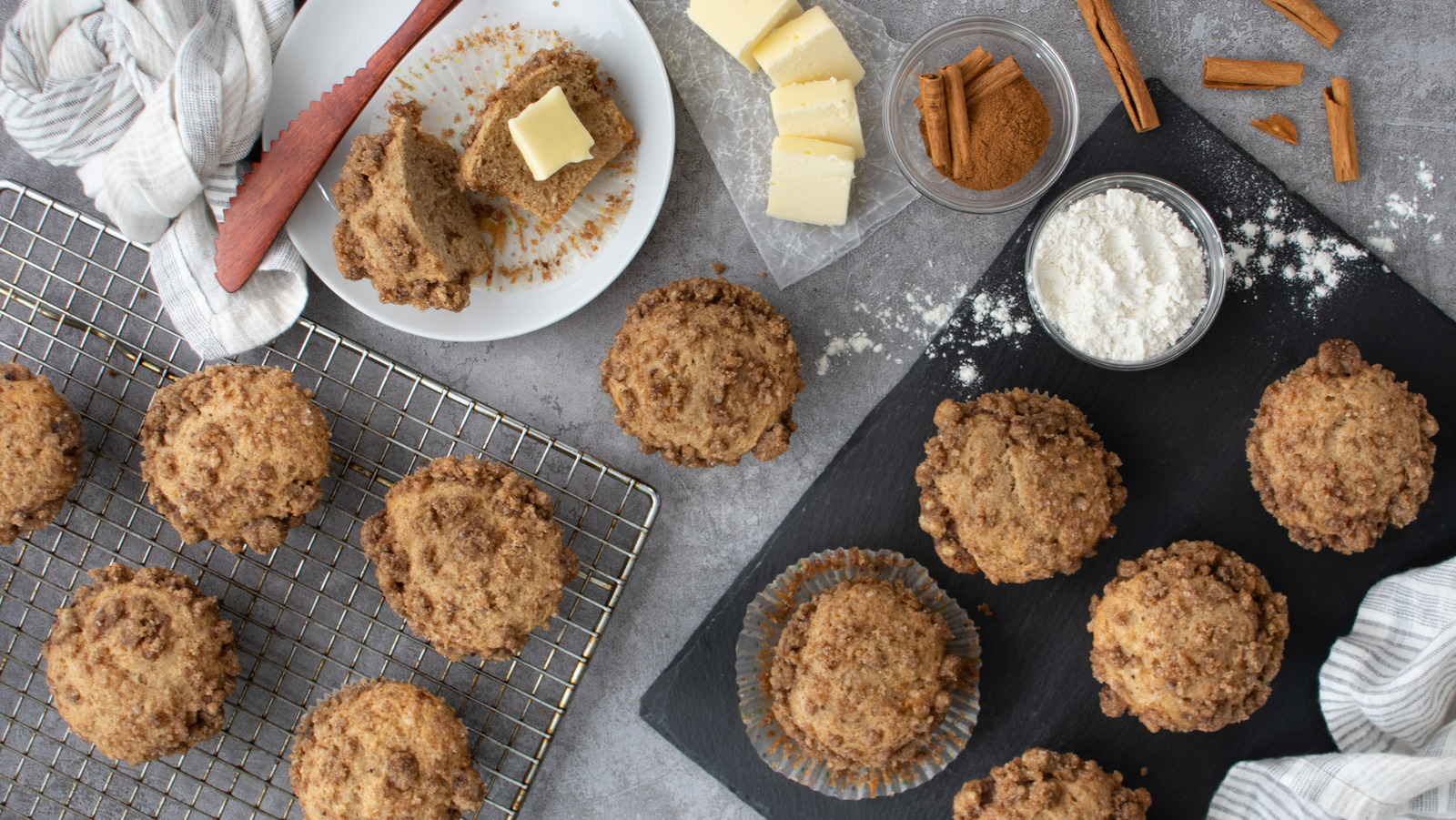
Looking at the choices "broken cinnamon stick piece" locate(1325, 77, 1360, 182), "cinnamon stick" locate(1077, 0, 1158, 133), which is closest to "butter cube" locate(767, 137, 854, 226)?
"cinnamon stick" locate(1077, 0, 1158, 133)

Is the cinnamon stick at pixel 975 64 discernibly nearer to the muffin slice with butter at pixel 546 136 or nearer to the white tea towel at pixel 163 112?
the muffin slice with butter at pixel 546 136

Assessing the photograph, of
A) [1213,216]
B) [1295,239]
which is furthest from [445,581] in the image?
[1295,239]

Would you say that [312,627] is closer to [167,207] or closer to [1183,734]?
[167,207]

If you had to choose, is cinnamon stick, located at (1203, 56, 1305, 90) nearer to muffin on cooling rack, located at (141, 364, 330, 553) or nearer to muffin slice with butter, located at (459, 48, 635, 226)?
muffin slice with butter, located at (459, 48, 635, 226)

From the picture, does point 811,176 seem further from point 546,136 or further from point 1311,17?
point 1311,17

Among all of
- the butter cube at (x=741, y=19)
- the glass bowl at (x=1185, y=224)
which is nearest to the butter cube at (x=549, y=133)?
the butter cube at (x=741, y=19)
